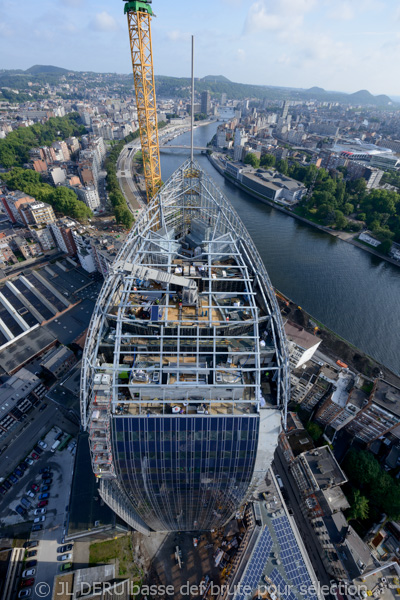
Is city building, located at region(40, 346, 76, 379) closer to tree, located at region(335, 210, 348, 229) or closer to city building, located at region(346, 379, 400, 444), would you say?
city building, located at region(346, 379, 400, 444)

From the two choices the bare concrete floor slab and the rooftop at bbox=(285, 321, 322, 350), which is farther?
the rooftop at bbox=(285, 321, 322, 350)

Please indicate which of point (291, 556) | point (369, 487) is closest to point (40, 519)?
point (291, 556)

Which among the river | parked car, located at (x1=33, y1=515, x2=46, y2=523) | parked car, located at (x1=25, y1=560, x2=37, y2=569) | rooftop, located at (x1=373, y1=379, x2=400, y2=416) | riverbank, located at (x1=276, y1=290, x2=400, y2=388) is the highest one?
rooftop, located at (x1=373, y1=379, x2=400, y2=416)

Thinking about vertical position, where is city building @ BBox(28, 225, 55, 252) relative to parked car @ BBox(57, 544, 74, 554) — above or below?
above

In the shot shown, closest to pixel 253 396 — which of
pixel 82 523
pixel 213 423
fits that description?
pixel 213 423

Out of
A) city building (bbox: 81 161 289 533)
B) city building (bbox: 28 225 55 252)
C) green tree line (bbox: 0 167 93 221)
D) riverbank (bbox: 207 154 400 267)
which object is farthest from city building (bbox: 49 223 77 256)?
riverbank (bbox: 207 154 400 267)

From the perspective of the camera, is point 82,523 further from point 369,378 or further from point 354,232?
point 354,232

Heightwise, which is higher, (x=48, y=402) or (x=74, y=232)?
(x=74, y=232)

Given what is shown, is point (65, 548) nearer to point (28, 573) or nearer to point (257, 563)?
point (28, 573)
